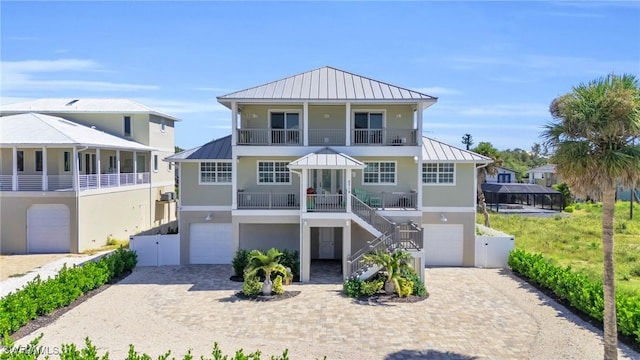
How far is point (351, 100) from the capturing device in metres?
19.9

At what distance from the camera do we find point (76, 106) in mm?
33375

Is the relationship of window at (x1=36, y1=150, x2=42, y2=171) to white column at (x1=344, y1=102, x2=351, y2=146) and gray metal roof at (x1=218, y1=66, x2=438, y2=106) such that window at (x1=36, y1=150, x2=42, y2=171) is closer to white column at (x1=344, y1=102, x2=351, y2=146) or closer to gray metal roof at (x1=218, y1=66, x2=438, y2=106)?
gray metal roof at (x1=218, y1=66, x2=438, y2=106)

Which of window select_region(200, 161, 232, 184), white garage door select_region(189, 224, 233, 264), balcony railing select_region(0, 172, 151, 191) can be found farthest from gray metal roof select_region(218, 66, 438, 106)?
balcony railing select_region(0, 172, 151, 191)

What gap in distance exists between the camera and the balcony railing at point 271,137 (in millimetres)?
21366

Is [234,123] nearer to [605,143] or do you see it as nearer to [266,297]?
[266,297]

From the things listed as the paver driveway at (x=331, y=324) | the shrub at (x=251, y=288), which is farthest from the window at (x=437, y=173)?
the shrub at (x=251, y=288)

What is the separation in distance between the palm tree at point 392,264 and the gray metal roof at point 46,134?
56.5 ft

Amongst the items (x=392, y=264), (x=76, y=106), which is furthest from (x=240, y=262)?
(x=76, y=106)

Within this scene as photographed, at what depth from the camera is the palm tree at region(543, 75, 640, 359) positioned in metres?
10.1

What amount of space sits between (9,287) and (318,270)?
12.7m

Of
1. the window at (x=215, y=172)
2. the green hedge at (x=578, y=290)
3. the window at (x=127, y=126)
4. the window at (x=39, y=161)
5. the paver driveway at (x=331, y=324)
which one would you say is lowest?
the paver driveway at (x=331, y=324)

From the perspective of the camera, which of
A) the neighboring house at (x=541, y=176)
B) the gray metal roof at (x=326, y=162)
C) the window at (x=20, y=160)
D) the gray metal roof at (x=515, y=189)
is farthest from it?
the neighboring house at (x=541, y=176)

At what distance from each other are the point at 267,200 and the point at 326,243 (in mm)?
3863

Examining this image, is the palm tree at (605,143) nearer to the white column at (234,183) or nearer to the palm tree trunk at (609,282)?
the palm tree trunk at (609,282)
